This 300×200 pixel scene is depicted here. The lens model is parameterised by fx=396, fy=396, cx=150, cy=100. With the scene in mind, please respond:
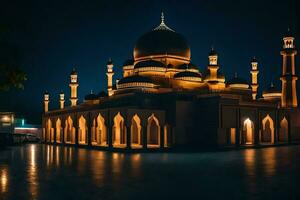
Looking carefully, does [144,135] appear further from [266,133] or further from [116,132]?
[266,133]

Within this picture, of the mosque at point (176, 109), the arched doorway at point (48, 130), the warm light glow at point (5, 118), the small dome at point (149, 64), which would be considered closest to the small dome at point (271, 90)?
the mosque at point (176, 109)

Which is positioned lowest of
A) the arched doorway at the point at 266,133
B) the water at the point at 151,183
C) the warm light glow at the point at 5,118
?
the water at the point at 151,183

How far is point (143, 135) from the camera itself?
966 inches

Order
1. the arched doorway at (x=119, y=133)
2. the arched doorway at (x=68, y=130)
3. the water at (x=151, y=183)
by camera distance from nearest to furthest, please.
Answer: the water at (x=151, y=183) → the arched doorway at (x=119, y=133) → the arched doorway at (x=68, y=130)

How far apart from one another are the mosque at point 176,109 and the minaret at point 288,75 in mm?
80

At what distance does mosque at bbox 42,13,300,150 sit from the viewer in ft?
86.3

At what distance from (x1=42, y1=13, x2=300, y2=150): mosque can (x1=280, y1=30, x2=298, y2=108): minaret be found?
80 mm

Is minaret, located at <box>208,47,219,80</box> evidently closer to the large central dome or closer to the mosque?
the mosque

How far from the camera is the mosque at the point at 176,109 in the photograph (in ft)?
86.3

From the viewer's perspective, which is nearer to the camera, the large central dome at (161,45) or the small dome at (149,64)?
the small dome at (149,64)

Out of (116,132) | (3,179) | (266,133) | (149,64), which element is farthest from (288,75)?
(3,179)

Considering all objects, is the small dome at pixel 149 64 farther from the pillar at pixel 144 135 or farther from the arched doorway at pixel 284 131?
the arched doorway at pixel 284 131

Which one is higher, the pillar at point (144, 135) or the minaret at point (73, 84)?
the minaret at point (73, 84)

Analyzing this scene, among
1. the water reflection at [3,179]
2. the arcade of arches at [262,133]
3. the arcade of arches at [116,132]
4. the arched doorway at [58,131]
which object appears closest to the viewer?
the water reflection at [3,179]
